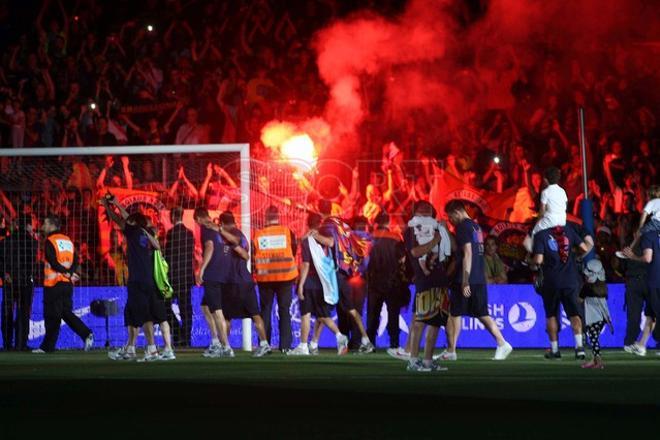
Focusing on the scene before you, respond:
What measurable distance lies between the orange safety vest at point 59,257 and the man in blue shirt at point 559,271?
833 centimetres

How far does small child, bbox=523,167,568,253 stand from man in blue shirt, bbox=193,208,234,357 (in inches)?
198

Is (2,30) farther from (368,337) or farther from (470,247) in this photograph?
(470,247)

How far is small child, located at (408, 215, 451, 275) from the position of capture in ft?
51.2

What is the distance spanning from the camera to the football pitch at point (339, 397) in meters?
9.45

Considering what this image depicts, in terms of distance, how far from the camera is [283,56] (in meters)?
29.2

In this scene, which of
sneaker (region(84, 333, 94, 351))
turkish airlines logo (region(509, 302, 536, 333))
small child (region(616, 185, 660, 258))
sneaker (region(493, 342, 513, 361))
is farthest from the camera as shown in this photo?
turkish airlines logo (region(509, 302, 536, 333))

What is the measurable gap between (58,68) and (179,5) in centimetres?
318

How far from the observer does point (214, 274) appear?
20.8 metres

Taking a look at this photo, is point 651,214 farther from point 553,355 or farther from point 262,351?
point 262,351

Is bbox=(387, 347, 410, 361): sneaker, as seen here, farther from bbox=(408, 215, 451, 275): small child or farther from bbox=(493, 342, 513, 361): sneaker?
bbox=(408, 215, 451, 275): small child

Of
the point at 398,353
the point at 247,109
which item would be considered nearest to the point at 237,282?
the point at 398,353

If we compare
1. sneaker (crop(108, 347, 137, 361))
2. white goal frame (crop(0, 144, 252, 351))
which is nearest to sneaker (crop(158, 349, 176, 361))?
sneaker (crop(108, 347, 137, 361))

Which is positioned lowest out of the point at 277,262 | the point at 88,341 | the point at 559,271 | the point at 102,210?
the point at 88,341

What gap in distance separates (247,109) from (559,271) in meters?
11.0
